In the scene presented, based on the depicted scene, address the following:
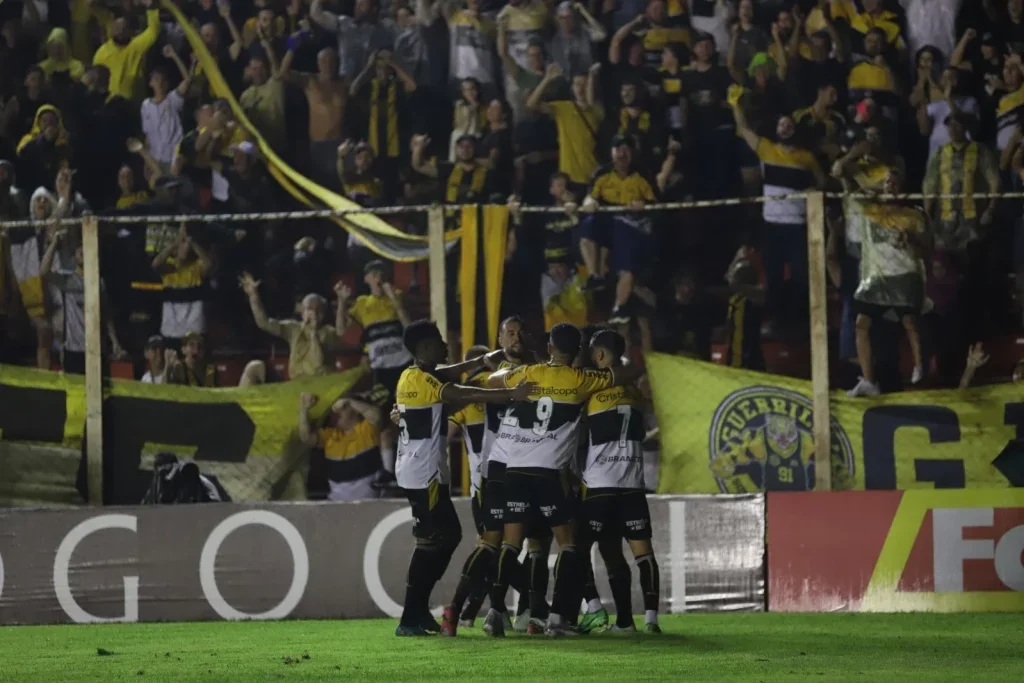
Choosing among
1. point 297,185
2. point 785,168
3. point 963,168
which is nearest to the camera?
point 963,168

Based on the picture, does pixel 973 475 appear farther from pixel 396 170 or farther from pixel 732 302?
pixel 396 170

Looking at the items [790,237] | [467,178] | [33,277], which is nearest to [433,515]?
[33,277]

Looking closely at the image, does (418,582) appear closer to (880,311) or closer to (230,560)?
(230,560)

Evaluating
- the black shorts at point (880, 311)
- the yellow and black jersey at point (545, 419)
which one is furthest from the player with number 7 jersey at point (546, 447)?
the black shorts at point (880, 311)

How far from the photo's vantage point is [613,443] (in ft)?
30.6

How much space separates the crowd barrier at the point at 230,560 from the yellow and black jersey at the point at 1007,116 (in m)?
5.44

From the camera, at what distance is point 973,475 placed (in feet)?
35.7

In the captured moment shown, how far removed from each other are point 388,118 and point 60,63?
12.5 feet

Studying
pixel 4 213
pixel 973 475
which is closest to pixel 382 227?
pixel 4 213

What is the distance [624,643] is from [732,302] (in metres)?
5.36

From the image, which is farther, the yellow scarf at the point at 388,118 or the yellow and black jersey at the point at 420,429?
the yellow scarf at the point at 388,118

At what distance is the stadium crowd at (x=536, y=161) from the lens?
498 inches

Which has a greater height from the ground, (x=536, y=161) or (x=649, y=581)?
(x=536, y=161)

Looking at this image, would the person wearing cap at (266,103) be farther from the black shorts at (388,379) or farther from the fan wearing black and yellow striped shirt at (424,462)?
the fan wearing black and yellow striped shirt at (424,462)
